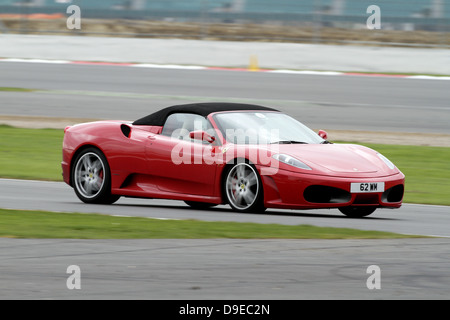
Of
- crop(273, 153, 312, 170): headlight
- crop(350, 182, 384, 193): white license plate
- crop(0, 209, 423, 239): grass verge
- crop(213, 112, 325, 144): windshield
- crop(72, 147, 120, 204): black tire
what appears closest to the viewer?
crop(0, 209, 423, 239): grass verge

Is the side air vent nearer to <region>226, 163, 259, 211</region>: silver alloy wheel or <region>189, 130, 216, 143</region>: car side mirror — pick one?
<region>189, 130, 216, 143</region>: car side mirror

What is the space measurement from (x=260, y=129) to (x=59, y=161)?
581 centimetres

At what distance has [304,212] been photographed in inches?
453

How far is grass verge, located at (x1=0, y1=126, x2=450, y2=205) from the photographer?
1394 cm

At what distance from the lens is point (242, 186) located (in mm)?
10797

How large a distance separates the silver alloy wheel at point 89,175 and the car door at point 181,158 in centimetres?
74

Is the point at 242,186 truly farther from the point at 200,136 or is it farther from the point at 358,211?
the point at 358,211

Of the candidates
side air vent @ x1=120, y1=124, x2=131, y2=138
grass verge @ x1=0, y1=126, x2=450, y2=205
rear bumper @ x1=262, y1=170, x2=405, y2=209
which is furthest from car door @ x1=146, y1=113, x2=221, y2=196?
grass verge @ x1=0, y1=126, x2=450, y2=205

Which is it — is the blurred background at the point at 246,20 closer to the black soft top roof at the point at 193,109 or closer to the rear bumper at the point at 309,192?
the black soft top roof at the point at 193,109

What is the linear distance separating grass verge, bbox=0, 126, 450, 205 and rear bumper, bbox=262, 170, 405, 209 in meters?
2.50

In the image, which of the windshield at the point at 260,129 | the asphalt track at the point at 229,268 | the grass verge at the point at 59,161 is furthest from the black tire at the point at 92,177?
the asphalt track at the point at 229,268

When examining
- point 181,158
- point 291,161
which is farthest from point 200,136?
point 291,161

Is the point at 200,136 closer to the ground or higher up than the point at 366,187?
higher up
